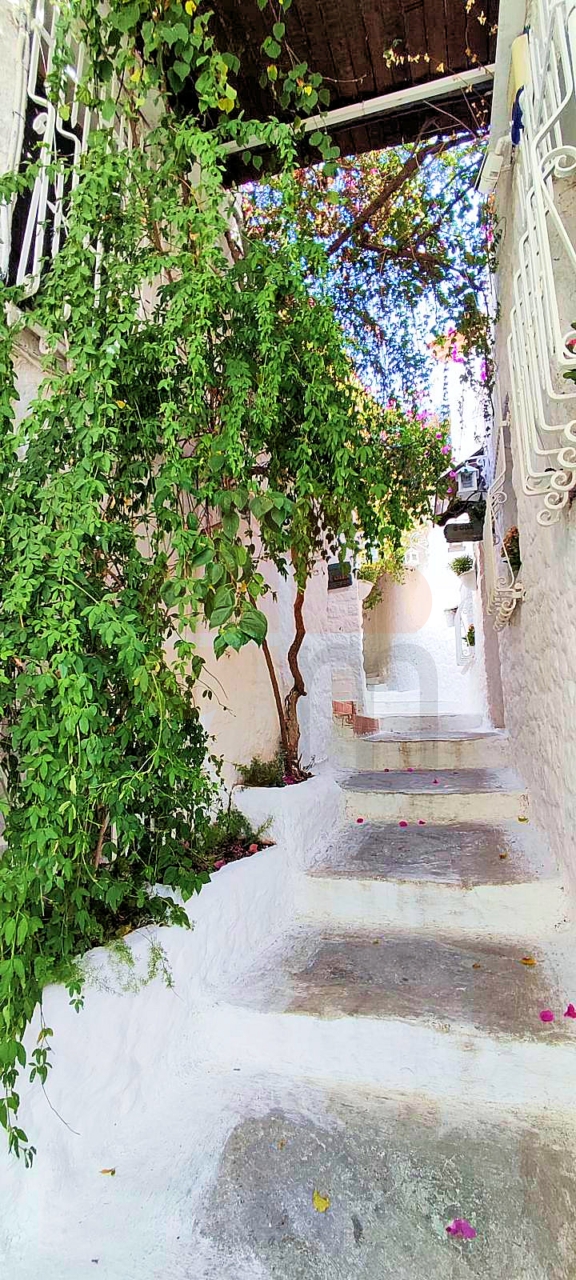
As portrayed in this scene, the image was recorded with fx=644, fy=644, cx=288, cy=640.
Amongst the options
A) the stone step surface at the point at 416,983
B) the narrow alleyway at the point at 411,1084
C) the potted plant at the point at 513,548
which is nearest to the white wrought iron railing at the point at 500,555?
the potted plant at the point at 513,548

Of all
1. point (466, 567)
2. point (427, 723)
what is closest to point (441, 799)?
point (427, 723)

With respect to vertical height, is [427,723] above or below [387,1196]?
above

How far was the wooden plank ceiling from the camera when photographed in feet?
10.1

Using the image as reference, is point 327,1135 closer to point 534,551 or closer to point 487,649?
point 534,551

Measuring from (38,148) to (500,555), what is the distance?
3547 millimetres

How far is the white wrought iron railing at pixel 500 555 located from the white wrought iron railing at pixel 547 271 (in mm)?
1420

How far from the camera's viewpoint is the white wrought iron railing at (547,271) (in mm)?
1931

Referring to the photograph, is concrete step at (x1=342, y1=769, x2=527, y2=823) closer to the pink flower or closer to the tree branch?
the pink flower

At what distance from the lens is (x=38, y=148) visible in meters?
2.16

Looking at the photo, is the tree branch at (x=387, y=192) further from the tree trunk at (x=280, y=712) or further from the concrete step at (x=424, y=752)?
the concrete step at (x=424, y=752)

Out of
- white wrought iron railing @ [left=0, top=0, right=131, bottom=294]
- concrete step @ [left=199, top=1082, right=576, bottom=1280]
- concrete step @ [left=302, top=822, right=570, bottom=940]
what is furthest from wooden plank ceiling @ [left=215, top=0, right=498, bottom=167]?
concrete step @ [left=199, top=1082, right=576, bottom=1280]

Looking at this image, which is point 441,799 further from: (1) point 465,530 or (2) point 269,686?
(1) point 465,530

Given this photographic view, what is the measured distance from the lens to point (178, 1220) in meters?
1.47

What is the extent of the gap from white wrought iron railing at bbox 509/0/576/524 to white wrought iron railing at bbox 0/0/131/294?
1.45 metres
